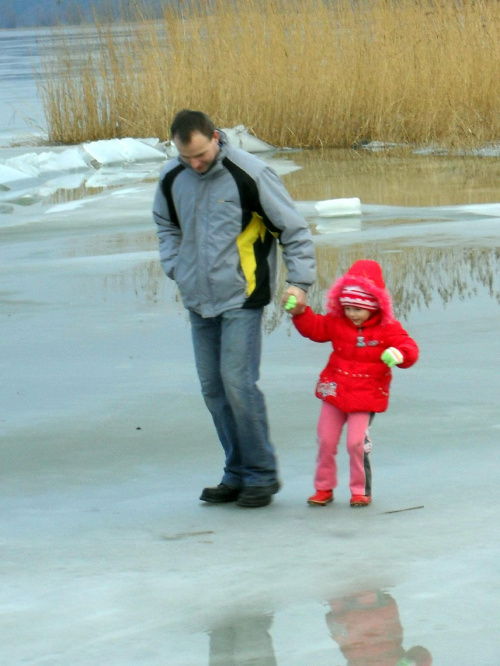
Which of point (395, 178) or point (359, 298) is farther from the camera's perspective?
point (395, 178)

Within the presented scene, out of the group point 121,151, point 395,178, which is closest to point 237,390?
point 395,178

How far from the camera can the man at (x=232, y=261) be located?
3.54 m

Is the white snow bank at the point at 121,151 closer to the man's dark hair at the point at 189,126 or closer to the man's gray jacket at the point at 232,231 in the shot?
the man's gray jacket at the point at 232,231

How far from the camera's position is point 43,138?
15.8 metres

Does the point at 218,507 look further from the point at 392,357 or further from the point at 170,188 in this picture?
the point at 170,188

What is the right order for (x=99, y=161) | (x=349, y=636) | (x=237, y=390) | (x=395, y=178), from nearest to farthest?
(x=349, y=636)
(x=237, y=390)
(x=395, y=178)
(x=99, y=161)

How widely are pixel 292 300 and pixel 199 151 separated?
54 centimetres

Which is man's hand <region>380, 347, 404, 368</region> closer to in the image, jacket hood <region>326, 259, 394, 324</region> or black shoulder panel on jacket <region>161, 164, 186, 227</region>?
jacket hood <region>326, 259, 394, 324</region>

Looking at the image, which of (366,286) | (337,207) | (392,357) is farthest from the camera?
(337,207)

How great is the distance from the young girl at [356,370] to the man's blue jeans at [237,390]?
0.66 feet

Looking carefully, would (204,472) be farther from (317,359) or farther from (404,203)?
(404,203)

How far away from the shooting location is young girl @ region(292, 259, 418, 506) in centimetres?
353

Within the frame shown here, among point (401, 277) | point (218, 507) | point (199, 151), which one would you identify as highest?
point (199, 151)

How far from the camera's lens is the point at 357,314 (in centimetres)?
353
